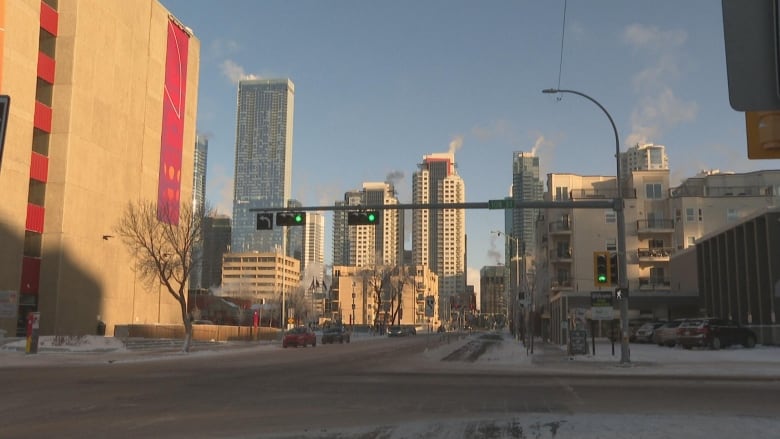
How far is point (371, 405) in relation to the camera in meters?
13.9

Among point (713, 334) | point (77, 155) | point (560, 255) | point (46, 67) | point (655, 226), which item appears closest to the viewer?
point (713, 334)

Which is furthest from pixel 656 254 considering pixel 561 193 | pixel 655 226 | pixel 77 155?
pixel 77 155

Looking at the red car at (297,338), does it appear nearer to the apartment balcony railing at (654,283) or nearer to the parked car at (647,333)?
the parked car at (647,333)

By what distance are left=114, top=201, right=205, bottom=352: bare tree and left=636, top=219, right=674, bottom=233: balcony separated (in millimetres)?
47943

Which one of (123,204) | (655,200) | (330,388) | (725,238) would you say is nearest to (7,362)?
(330,388)

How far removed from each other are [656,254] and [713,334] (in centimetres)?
3993

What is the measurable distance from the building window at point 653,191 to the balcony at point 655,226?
10.3 feet

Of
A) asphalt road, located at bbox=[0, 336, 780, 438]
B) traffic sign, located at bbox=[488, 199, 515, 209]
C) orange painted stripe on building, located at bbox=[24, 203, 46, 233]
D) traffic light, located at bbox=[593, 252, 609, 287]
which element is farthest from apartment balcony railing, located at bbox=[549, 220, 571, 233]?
asphalt road, located at bbox=[0, 336, 780, 438]

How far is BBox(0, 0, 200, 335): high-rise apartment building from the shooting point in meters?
50.9

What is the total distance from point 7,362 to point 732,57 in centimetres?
3125

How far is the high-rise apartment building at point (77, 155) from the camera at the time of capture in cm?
→ 5091

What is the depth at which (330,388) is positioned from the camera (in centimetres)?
1752

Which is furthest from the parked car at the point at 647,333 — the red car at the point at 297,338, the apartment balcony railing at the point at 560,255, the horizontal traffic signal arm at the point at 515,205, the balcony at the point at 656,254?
the apartment balcony railing at the point at 560,255

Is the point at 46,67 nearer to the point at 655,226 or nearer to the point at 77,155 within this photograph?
the point at 77,155
